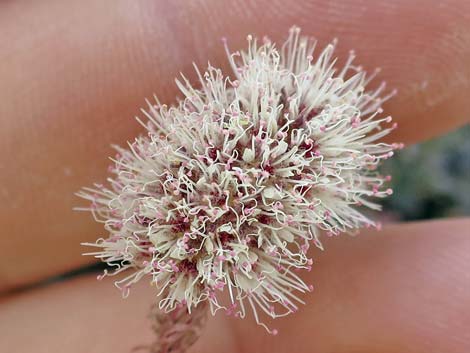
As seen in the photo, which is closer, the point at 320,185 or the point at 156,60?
the point at 320,185

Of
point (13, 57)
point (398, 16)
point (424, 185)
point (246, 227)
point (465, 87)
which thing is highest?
point (13, 57)

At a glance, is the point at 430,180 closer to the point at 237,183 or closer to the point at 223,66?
the point at 223,66

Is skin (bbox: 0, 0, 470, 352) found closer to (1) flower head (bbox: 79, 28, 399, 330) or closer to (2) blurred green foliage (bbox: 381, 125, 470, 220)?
(1) flower head (bbox: 79, 28, 399, 330)

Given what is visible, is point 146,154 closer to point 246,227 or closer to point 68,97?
point 246,227

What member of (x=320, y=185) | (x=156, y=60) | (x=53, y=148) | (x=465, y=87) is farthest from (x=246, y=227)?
(x=465, y=87)

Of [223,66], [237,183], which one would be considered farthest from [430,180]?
[237,183]

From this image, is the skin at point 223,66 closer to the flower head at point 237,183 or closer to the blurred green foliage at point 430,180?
the flower head at point 237,183
